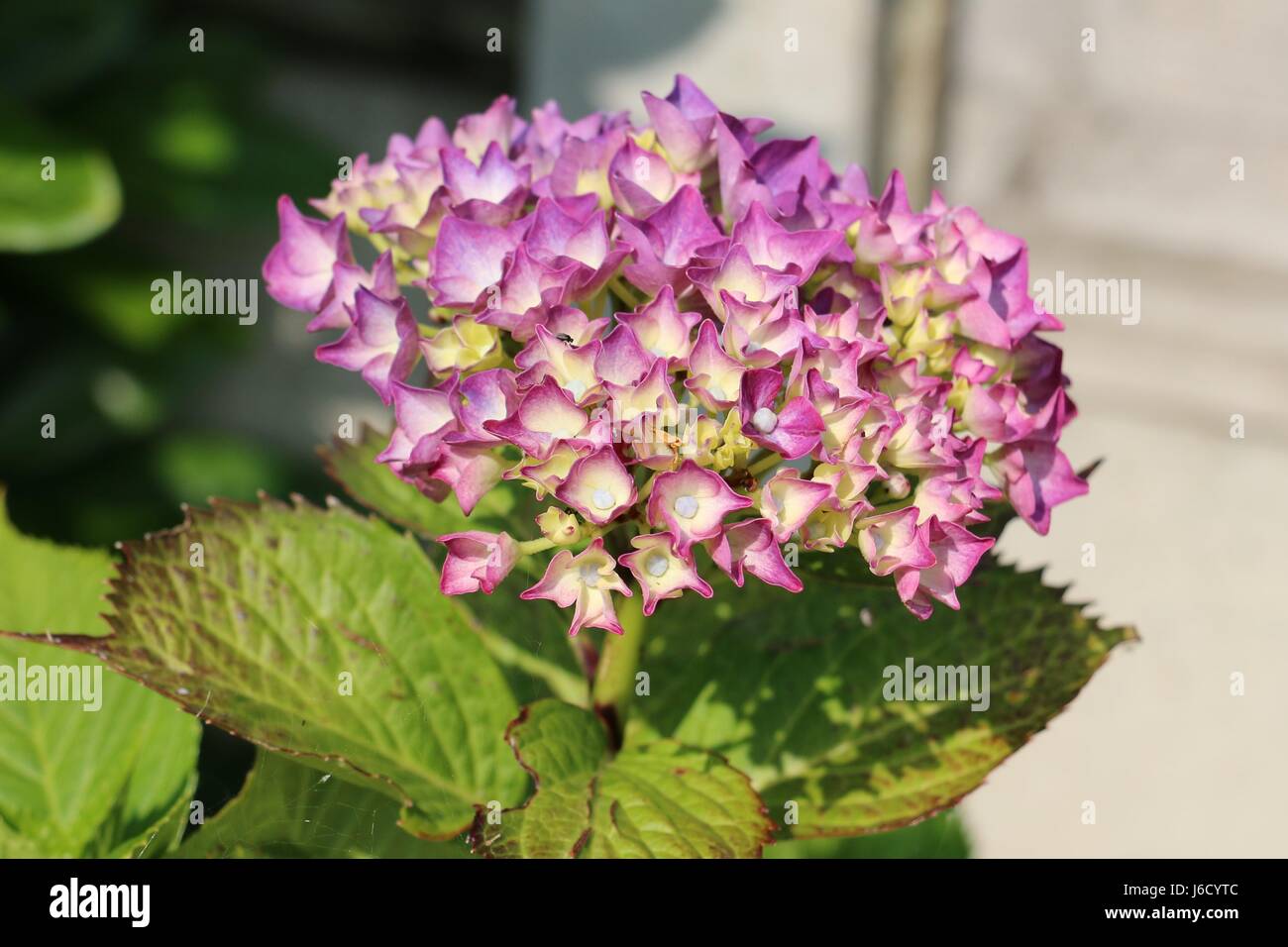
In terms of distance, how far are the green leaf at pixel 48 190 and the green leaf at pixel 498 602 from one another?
89 cm

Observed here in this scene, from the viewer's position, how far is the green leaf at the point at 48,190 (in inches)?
54.4

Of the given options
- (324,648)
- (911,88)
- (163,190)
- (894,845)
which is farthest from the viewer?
(163,190)

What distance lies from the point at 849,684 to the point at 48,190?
1173 mm

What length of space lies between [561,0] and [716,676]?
38.4 inches

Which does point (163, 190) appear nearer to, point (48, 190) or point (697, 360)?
point (48, 190)

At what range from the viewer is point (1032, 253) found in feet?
5.13

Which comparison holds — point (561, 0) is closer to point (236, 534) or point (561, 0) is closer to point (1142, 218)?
point (1142, 218)

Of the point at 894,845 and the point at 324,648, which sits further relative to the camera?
the point at 894,845

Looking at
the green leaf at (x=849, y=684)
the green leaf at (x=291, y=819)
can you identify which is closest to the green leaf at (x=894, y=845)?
the green leaf at (x=849, y=684)

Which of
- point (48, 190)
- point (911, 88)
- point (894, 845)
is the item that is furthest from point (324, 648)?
point (911, 88)

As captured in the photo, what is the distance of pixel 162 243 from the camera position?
1.86 m

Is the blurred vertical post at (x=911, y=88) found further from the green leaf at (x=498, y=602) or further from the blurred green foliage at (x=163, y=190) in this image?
the green leaf at (x=498, y=602)

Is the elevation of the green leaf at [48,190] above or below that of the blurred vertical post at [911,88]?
below
